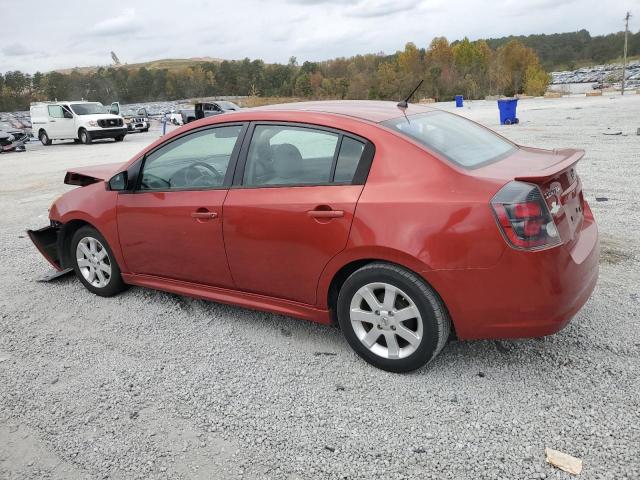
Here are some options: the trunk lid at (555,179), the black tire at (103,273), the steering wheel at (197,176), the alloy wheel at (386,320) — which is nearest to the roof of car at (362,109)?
the steering wheel at (197,176)

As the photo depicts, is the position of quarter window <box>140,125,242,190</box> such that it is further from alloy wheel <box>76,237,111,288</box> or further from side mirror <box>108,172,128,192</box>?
alloy wheel <box>76,237,111,288</box>

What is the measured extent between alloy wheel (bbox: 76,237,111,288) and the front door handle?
1.29m

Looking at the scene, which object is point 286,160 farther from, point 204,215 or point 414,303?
point 414,303

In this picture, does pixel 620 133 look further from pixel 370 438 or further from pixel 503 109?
pixel 370 438

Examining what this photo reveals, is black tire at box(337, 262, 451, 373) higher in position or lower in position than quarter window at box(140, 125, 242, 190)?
lower

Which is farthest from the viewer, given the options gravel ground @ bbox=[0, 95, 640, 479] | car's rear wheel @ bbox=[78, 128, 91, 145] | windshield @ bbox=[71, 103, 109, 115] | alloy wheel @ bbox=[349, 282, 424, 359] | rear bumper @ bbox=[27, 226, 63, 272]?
windshield @ bbox=[71, 103, 109, 115]

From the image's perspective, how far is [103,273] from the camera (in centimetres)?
480

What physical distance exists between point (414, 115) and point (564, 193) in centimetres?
112

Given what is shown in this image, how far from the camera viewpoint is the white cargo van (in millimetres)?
25500

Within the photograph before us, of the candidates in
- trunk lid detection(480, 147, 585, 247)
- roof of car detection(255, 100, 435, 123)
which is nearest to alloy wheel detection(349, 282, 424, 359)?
trunk lid detection(480, 147, 585, 247)

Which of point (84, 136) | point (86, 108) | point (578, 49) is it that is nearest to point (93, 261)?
point (84, 136)

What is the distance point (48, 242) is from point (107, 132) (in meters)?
22.3

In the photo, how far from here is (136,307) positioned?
4605mm

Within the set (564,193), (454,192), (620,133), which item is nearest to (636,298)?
(564,193)
